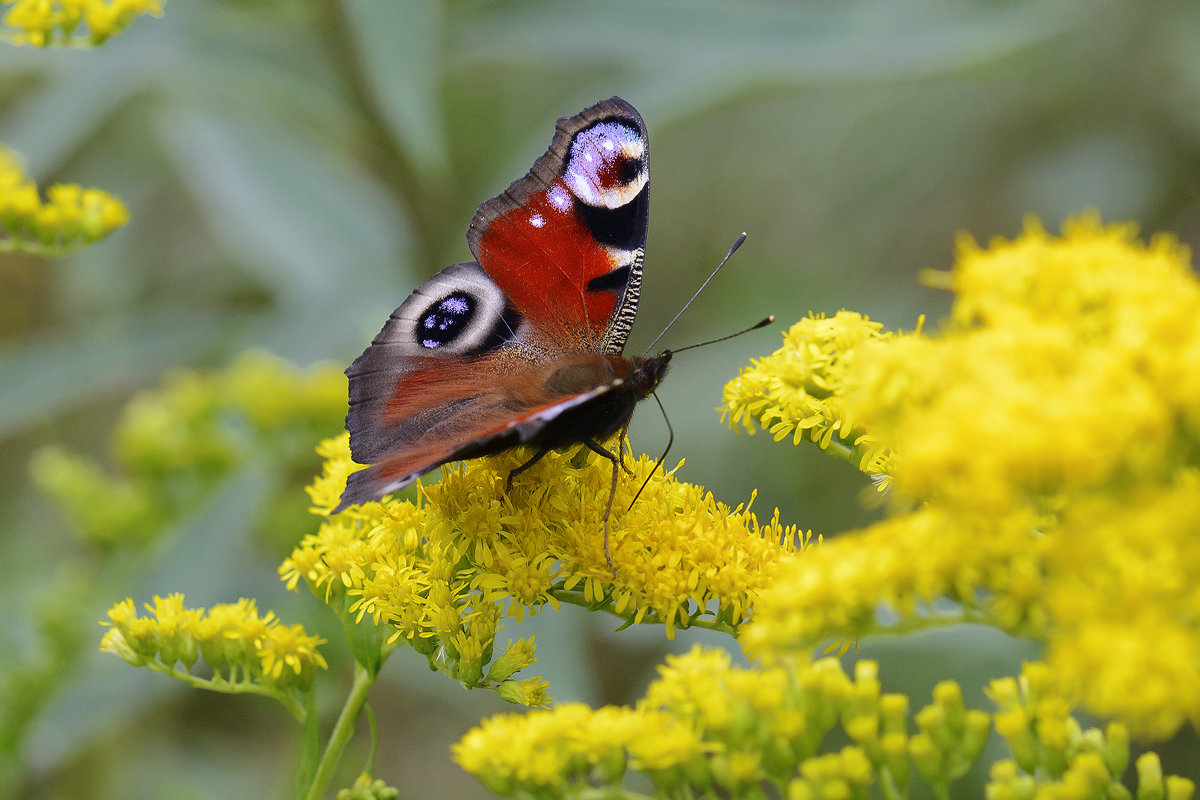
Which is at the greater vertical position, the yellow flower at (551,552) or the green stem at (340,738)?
the yellow flower at (551,552)

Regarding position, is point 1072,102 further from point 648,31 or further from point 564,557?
point 564,557

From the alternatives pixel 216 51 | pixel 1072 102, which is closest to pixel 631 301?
pixel 216 51

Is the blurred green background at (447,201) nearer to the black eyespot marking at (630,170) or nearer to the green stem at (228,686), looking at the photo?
the green stem at (228,686)

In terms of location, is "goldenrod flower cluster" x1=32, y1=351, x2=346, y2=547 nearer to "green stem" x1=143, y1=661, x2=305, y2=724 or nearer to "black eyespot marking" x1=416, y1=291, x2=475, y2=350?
"black eyespot marking" x1=416, y1=291, x2=475, y2=350

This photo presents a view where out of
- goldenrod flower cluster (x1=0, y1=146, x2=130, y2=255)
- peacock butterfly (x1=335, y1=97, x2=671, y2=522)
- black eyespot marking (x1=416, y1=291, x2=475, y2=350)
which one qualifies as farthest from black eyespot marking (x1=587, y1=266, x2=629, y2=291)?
goldenrod flower cluster (x1=0, y1=146, x2=130, y2=255)

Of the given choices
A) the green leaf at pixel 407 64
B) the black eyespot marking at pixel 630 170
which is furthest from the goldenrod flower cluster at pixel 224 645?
the green leaf at pixel 407 64
